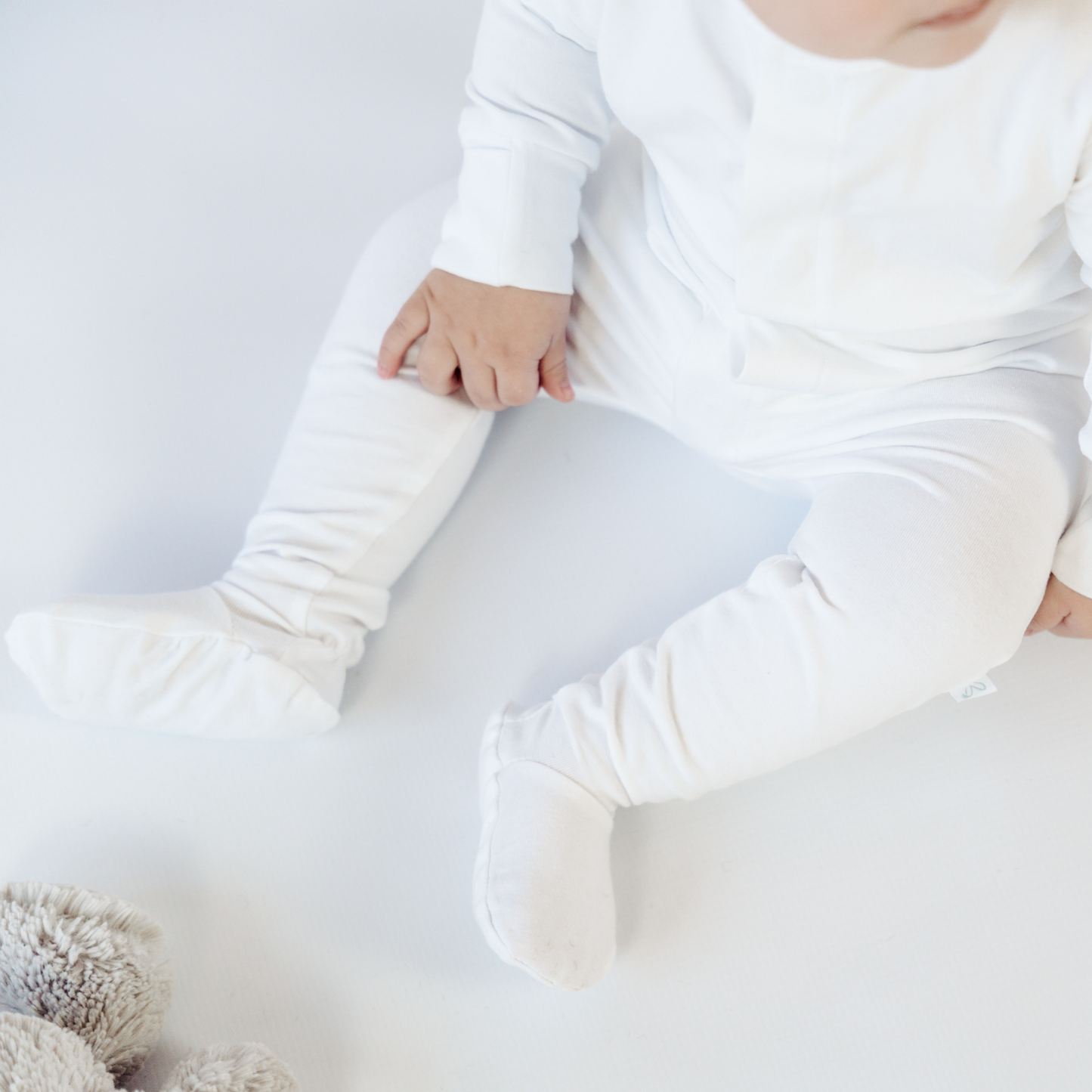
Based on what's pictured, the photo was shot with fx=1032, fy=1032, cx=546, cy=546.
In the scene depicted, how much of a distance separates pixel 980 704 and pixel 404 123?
56 cm

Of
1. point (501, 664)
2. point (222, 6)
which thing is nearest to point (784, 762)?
point (501, 664)

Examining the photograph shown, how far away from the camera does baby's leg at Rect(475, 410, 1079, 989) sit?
18.6 inches

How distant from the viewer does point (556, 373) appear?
1.95 feet

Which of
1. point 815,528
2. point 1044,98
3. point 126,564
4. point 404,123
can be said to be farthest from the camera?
point 404,123

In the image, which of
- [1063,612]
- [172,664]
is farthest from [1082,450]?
[172,664]

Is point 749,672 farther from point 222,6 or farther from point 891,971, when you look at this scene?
point 222,6

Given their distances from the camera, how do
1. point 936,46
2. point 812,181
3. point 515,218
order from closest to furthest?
point 936,46 < point 812,181 < point 515,218

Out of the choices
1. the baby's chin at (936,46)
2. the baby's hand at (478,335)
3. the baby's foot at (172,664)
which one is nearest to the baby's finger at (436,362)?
the baby's hand at (478,335)

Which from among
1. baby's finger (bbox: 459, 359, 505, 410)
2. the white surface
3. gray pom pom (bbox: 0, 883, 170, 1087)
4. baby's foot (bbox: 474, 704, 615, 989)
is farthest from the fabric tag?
gray pom pom (bbox: 0, 883, 170, 1087)

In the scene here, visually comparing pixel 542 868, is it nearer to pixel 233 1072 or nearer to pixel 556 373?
pixel 233 1072

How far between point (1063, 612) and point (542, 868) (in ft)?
0.97

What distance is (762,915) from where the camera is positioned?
537mm

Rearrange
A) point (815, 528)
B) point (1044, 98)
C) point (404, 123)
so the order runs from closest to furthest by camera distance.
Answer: point (1044, 98), point (815, 528), point (404, 123)

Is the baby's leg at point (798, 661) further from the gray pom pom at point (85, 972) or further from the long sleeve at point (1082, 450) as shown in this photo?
the gray pom pom at point (85, 972)
